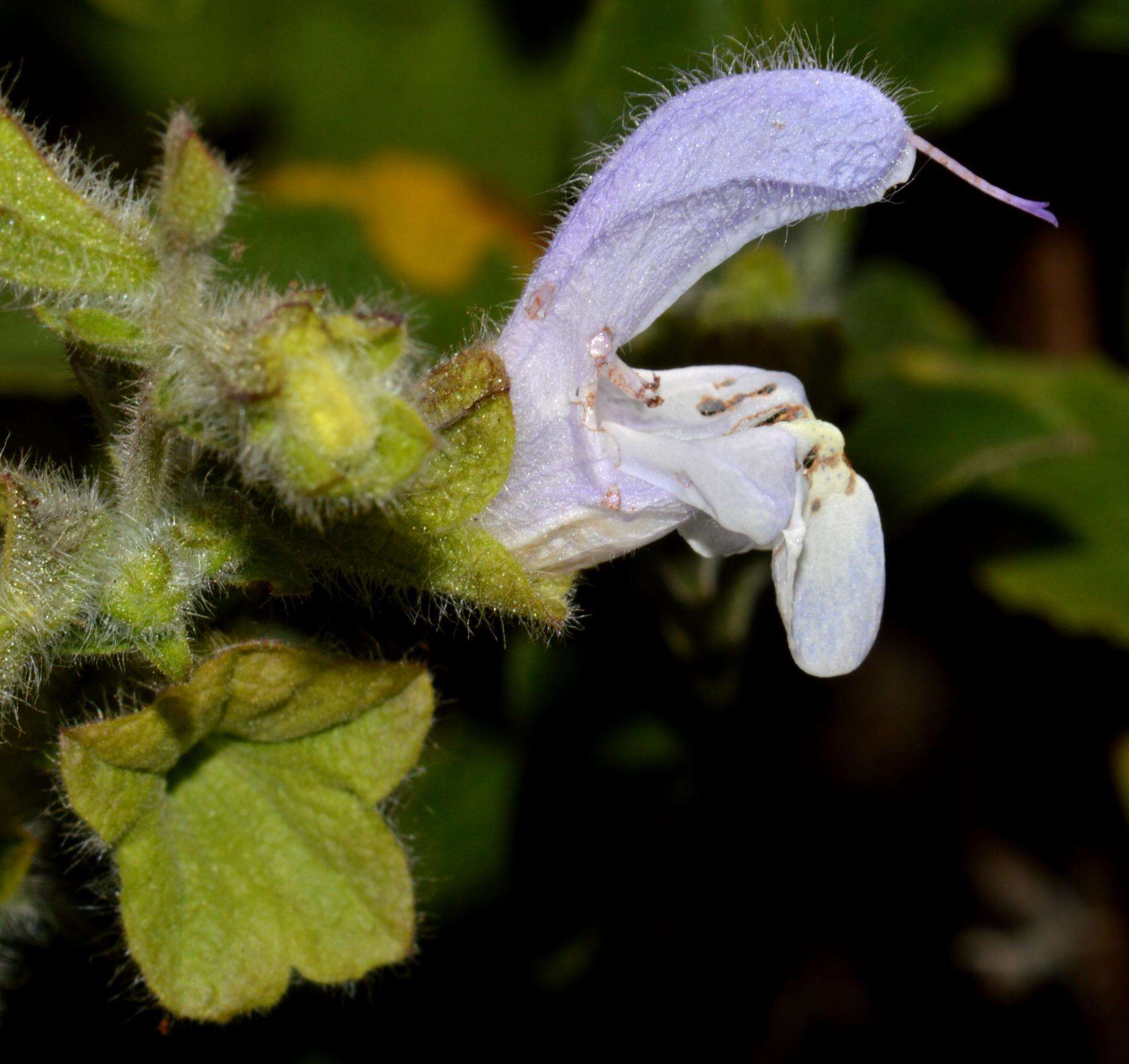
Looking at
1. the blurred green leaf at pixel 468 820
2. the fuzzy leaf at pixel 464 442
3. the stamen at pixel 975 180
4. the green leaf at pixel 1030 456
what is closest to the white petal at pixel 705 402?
the fuzzy leaf at pixel 464 442

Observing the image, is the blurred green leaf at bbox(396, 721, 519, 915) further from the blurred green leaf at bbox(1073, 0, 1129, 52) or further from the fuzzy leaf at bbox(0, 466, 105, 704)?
the blurred green leaf at bbox(1073, 0, 1129, 52)

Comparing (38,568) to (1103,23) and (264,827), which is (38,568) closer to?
(264,827)

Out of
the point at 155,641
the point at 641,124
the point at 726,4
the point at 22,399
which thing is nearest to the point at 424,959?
the point at 22,399

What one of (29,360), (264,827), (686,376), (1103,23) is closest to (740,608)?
(686,376)

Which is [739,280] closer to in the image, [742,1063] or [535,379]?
[535,379]

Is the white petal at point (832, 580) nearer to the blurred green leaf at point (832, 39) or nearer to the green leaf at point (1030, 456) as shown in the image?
the green leaf at point (1030, 456)

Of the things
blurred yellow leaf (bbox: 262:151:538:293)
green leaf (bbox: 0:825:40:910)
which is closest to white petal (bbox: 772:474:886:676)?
green leaf (bbox: 0:825:40:910)
